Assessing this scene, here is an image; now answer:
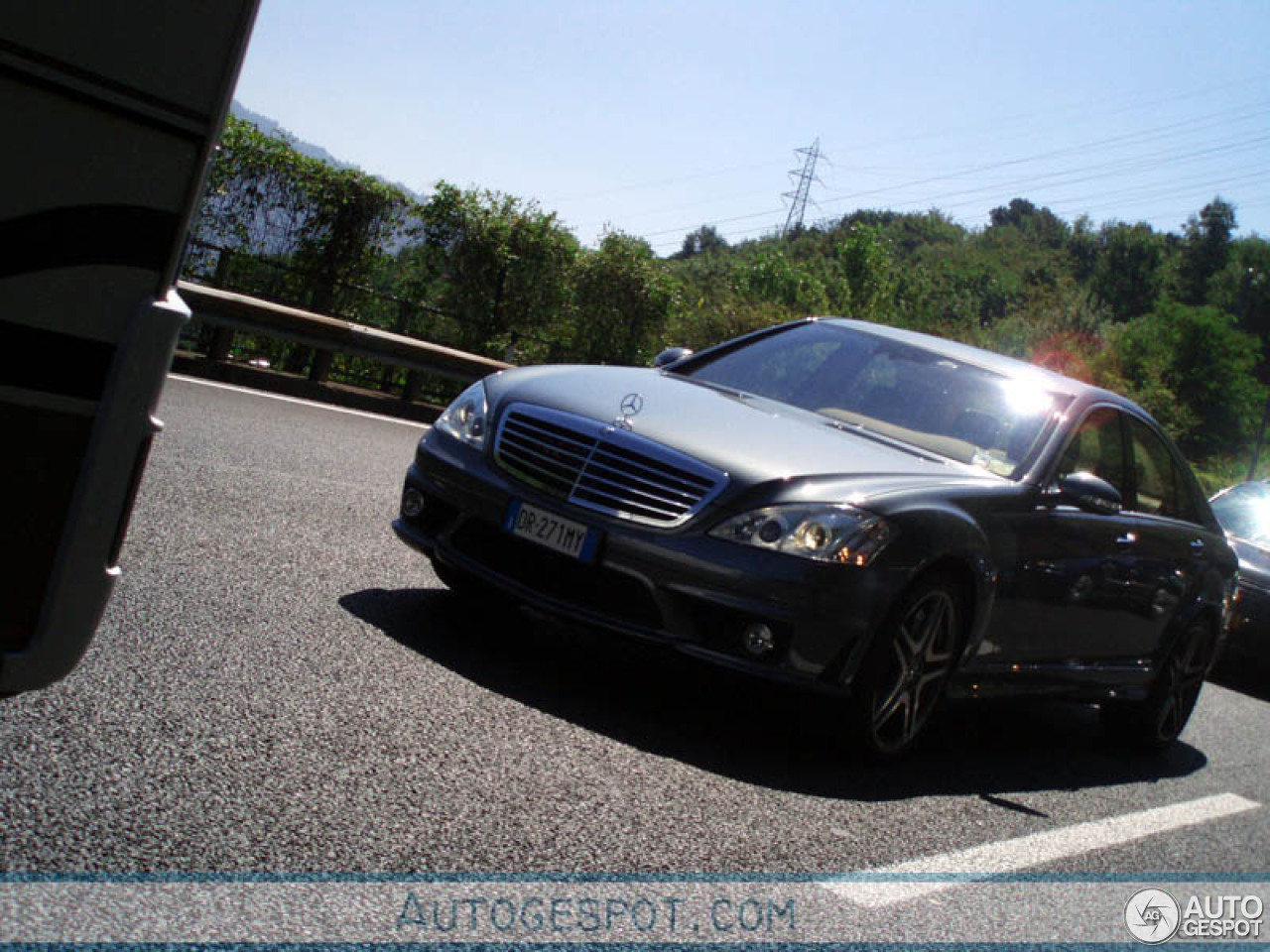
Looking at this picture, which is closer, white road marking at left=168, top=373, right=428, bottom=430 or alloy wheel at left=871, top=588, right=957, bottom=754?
alloy wheel at left=871, top=588, right=957, bottom=754

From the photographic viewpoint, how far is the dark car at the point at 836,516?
202 inches

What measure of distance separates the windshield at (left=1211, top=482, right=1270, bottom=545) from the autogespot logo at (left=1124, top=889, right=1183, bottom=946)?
324 inches

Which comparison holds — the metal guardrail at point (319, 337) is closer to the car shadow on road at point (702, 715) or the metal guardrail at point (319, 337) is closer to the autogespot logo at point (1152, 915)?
the car shadow on road at point (702, 715)

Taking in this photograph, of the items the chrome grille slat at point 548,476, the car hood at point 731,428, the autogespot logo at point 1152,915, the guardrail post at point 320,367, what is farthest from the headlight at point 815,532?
the guardrail post at point 320,367

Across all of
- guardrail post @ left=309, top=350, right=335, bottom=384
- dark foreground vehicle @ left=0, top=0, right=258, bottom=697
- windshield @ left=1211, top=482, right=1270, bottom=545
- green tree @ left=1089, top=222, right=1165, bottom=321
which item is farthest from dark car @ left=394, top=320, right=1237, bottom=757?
green tree @ left=1089, top=222, right=1165, bottom=321

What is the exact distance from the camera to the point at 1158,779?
7.07 metres

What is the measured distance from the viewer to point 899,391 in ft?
21.8

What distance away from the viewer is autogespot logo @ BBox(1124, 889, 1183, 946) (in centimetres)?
447

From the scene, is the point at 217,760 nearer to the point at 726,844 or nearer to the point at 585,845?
the point at 585,845

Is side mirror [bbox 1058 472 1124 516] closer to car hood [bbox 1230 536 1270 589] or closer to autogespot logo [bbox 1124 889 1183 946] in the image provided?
autogespot logo [bbox 1124 889 1183 946]

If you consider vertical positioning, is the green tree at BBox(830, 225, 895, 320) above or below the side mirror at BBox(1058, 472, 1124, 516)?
above

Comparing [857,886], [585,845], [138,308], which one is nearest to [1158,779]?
[857,886]

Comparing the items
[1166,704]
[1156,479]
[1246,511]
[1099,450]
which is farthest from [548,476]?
[1246,511]

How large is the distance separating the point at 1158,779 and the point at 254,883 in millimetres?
5173
